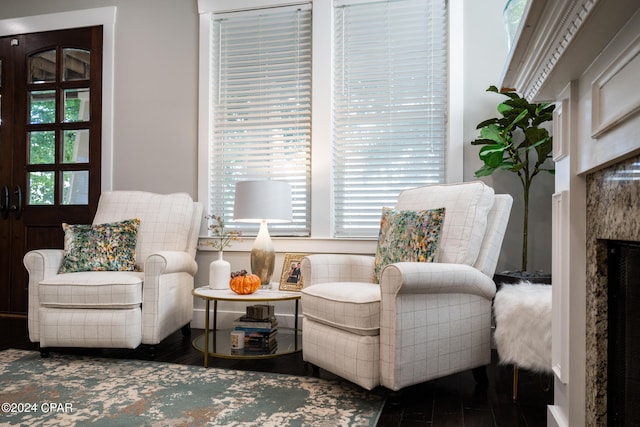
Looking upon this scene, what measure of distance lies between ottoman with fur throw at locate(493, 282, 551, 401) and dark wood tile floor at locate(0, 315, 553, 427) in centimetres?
13

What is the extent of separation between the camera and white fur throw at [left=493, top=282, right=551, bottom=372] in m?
1.86

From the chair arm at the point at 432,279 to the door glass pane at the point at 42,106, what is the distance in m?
3.23

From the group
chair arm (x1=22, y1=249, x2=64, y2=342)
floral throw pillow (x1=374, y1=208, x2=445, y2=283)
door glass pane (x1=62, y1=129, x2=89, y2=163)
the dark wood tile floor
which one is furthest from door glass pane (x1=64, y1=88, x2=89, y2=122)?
floral throw pillow (x1=374, y1=208, x2=445, y2=283)

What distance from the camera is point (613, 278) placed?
1.26 meters

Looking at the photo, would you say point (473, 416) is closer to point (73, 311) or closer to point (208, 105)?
point (73, 311)

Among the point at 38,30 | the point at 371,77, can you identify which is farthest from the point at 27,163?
the point at 371,77

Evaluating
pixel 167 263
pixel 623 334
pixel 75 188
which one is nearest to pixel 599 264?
pixel 623 334

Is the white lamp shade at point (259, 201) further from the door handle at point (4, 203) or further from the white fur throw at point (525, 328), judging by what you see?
the door handle at point (4, 203)

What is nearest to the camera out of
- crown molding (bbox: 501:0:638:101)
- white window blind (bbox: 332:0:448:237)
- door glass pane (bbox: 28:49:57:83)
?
crown molding (bbox: 501:0:638:101)

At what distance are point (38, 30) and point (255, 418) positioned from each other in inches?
145

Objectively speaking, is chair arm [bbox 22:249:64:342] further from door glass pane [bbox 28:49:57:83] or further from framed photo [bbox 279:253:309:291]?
door glass pane [bbox 28:49:57:83]

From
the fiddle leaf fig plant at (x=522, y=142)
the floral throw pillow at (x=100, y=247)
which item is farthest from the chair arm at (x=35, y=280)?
the fiddle leaf fig plant at (x=522, y=142)

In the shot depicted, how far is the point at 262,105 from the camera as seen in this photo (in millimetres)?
3525

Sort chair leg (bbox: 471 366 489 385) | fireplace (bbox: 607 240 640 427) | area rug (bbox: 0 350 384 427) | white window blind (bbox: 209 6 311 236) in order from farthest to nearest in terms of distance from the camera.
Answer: white window blind (bbox: 209 6 311 236), chair leg (bbox: 471 366 489 385), area rug (bbox: 0 350 384 427), fireplace (bbox: 607 240 640 427)
